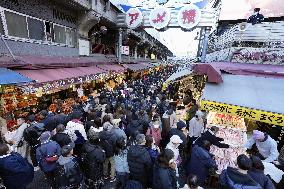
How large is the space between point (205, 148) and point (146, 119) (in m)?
2.46

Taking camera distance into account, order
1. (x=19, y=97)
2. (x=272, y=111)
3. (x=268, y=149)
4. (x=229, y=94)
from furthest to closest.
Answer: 1. (x=19, y=97)
2. (x=229, y=94)
3. (x=268, y=149)
4. (x=272, y=111)

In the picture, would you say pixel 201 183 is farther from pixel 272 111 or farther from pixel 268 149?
pixel 272 111

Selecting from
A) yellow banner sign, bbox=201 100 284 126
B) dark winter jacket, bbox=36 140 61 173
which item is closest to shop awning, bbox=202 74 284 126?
yellow banner sign, bbox=201 100 284 126

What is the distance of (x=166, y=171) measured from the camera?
4.33 m

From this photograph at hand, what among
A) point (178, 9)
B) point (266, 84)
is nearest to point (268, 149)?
point (266, 84)

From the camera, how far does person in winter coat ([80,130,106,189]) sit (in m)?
5.42

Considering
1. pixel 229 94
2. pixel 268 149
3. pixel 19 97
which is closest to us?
pixel 268 149

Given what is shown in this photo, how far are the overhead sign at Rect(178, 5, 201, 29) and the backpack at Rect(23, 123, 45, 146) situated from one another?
1311 cm

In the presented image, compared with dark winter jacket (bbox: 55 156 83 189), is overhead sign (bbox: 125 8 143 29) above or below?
above

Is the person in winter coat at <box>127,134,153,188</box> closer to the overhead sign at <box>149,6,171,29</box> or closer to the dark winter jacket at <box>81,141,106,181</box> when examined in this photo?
the dark winter jacket at <box>81,141,106,181</box>

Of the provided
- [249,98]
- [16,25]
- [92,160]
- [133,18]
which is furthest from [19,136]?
[133,18]

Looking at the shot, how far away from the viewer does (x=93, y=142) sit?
5.55 meters

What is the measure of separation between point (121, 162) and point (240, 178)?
8.98 feet

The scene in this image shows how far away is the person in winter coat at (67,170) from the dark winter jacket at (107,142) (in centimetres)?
102
